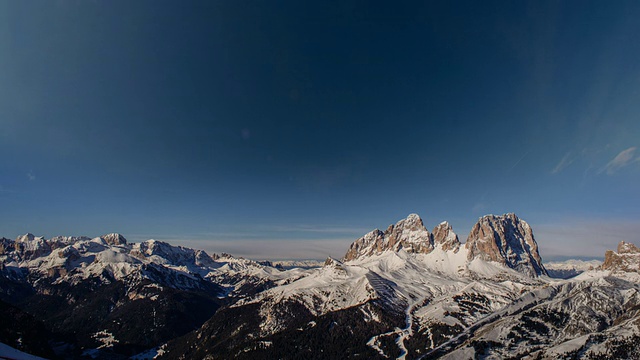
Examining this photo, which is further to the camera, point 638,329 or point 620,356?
point 638,329

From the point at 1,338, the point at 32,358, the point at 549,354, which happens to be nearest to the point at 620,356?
the point at 549,354

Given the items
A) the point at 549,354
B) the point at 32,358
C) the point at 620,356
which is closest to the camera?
the point at 32,358

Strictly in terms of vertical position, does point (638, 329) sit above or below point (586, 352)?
above

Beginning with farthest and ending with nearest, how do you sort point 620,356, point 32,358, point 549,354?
1. point 549,354
2. point 620,356
3. point 32,358

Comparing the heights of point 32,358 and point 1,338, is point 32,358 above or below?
above

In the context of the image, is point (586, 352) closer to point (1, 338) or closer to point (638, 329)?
point (638, 329)

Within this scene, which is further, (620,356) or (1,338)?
(1,338)

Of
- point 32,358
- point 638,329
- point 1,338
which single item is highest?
point 32,358

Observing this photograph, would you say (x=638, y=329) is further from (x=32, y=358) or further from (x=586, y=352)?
(x=32, y=358)

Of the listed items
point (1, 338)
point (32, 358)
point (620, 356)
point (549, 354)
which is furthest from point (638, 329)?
Result: point (1, 338)
